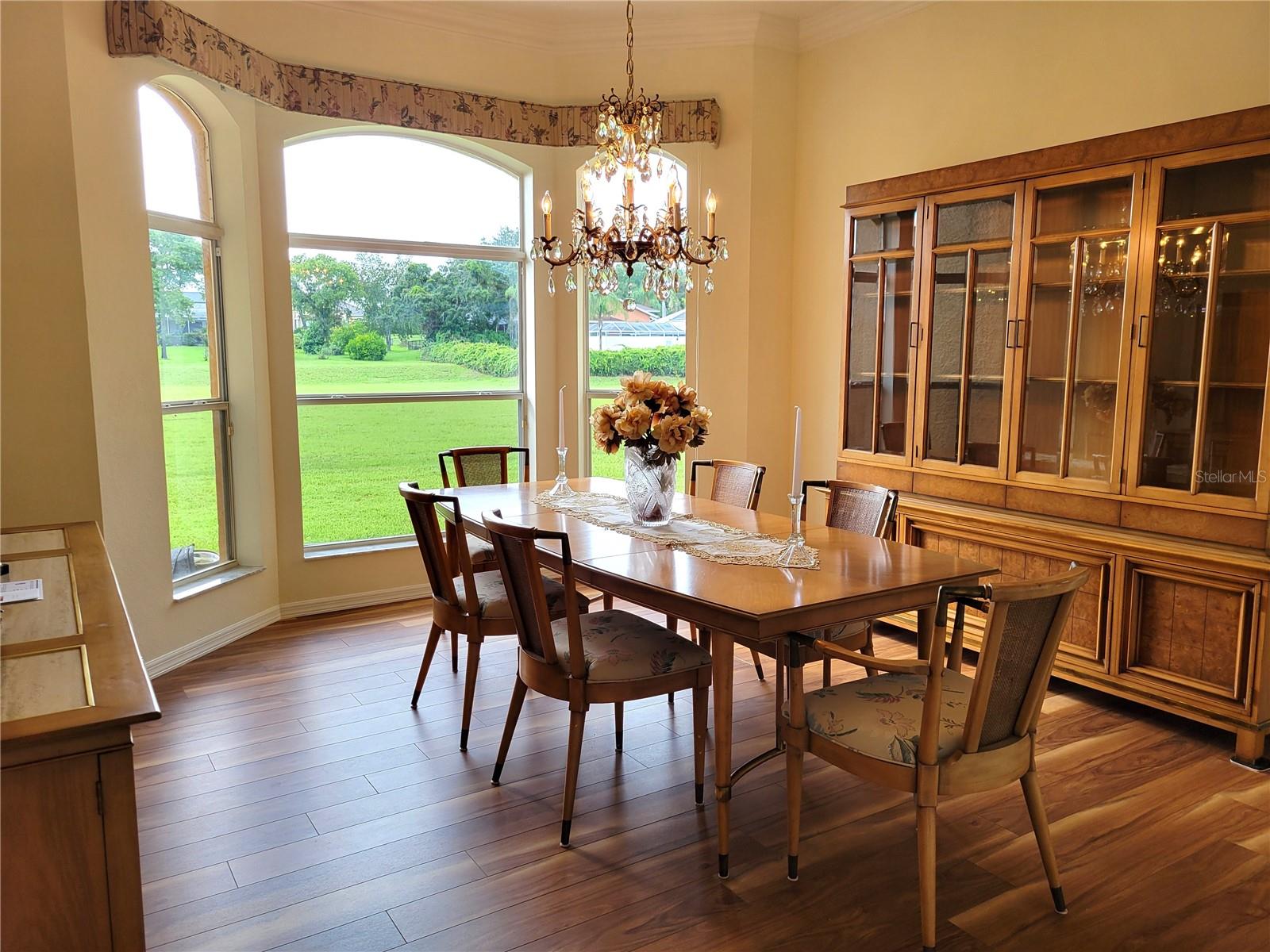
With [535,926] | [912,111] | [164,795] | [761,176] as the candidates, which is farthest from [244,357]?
[912,111]

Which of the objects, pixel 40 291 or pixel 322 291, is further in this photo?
pixel 322 291

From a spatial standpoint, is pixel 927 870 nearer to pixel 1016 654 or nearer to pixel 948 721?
pixel 948 721

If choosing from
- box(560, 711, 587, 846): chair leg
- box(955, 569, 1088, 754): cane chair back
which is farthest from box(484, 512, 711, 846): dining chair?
box(955, 569, 1088, 754): cane chair back

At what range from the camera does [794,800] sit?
94.7 inches

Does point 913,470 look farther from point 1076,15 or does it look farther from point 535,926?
point 535,926

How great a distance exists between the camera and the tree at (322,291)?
4.86 m

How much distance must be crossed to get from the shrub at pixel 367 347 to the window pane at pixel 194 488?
0.83 meters

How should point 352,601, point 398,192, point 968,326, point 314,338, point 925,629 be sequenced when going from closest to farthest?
point 925,629 → point 968,326 → point 314,338 → point 352,601 → point 398,192

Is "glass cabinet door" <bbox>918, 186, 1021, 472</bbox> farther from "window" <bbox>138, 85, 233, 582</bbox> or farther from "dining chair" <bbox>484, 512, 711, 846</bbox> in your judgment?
"window" <bbox>138, 85, 233, 582</bbox>

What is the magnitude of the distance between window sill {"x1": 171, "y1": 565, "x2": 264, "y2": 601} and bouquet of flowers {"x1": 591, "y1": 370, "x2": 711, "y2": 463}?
2.24 meters

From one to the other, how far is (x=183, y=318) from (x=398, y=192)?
1468mm

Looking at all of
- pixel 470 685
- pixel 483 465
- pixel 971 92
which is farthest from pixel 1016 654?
pixel 971 92

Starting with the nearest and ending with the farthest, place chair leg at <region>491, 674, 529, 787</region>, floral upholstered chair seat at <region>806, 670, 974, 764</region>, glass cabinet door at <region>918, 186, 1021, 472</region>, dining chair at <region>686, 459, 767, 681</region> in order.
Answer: floral upholstered chair seat at <region>806, 670, 974, 764</region>, chair leg at <region>491, 674, 529, 787</region>, glass cabinet door at <region>918, 186, 1021, 472</region>, dining chair at <region>686, 459, 767, 681</region>

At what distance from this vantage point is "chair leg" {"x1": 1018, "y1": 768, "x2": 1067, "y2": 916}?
2.28 meters
